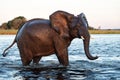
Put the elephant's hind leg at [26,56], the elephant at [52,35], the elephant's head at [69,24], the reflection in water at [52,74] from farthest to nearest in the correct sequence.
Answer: the elephant's hind leg at [26,56], the elephant at [52,35], the elephant's head at [69,24], the reflection in water at [52,74]

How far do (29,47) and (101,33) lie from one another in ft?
239

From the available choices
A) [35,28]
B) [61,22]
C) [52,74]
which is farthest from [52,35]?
[52,74]

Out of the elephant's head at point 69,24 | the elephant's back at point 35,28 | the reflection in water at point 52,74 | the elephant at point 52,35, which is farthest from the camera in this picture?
the elephant's back at point 35,28

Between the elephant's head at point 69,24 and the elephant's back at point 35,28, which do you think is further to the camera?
the elephant's back at point 35,28

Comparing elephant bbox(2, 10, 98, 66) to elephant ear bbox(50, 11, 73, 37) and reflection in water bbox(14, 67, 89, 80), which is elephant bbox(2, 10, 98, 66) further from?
reflection in water bbox(14, 67, 89, 80)

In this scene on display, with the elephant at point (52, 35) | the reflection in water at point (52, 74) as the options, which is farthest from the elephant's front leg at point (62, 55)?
the reflection in water at point (52, 74)

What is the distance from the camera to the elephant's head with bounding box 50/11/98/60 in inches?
637

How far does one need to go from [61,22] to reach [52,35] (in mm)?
682

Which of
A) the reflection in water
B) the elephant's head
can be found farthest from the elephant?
the reflection in water

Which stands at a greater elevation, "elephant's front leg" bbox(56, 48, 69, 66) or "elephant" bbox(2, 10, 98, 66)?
"elephant" bbox(2, 10, 98, 66)

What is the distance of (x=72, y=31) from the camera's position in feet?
54.0

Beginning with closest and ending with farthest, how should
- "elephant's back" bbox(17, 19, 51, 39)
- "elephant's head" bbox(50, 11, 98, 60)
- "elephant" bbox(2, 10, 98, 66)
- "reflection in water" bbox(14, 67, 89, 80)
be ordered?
"reflection in water" bbox(14, 67, 89, 80), "elephant's head" bbox(50, 11, 98, 60), "elephant" bbox(2, 10, 98, 66), "elephant's back" bbox(17, 19, 51, 39)

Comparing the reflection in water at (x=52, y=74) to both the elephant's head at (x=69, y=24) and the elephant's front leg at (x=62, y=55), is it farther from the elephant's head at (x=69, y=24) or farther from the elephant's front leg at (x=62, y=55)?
the elephant's head at (x=69, y=24)

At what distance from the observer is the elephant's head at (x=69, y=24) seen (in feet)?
53.1
